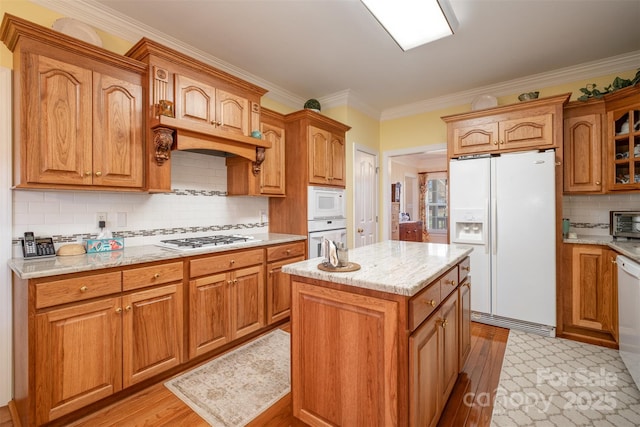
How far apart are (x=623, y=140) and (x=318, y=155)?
3106 mm

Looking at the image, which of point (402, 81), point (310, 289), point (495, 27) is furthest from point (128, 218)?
point (495, 27)

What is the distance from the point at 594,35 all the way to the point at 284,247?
3.52 metres

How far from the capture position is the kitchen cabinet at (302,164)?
3346 millimetres

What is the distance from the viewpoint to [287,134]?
3.51 meters

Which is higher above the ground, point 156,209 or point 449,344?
point 156,209

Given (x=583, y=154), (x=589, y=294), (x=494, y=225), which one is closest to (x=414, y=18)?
(x=494, y=225)

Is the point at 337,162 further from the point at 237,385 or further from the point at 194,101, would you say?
the point at 237,385

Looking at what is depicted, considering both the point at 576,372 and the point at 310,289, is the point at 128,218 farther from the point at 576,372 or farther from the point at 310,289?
the point at 576,372

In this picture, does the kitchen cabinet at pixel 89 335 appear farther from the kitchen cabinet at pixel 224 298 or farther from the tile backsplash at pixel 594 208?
the tile backsplash at pixel 594 208

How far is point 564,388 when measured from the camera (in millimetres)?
2006

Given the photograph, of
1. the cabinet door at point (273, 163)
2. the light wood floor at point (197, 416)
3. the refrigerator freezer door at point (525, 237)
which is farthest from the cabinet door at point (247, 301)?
the refrigerator freezer door at point (525, 237)

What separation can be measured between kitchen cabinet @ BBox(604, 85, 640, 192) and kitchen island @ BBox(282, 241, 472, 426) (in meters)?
2.34

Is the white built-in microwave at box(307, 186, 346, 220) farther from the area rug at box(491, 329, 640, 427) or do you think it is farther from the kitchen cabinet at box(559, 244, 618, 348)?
the kitchen cabinet at box(559, 244, 618, 348)

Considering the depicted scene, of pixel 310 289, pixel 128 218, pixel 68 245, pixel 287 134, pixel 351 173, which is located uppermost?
pixel 287 134
